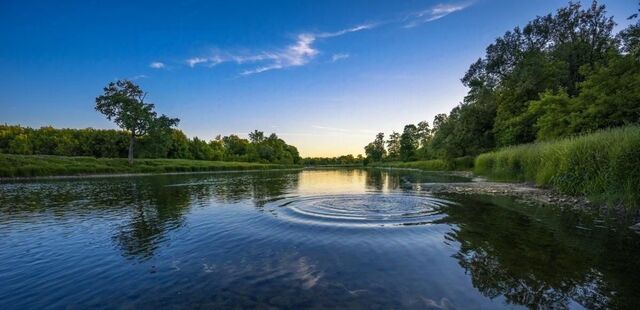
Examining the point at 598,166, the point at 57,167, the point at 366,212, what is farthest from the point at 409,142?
the point at 366,212


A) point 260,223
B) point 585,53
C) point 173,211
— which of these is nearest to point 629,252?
point 260,223

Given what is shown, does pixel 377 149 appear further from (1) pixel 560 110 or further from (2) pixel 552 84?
(1) pixel 560 110

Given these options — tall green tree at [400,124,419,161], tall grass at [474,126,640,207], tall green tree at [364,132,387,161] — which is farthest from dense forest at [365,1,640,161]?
tall green tree at [364,132,387,161]

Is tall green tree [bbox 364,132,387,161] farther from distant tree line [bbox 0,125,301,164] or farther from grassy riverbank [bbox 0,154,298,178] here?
grassy riverbank [bbox 0,154,298,178]

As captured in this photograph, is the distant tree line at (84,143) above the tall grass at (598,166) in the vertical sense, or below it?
above

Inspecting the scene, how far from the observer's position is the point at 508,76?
2197 inches

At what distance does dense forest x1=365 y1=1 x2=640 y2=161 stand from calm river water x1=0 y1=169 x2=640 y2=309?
18.9m

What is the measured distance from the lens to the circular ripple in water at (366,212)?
1139cm

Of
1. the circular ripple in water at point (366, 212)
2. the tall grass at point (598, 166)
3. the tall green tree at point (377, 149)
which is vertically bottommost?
the circular ripple in water at point (366, 212)

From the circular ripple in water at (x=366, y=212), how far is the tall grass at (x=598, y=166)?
5885 millimetres

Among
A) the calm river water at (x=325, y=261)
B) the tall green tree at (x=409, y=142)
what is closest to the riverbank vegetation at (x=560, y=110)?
the calm river water at (x=325, y=261)

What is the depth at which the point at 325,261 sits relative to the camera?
23.6ft

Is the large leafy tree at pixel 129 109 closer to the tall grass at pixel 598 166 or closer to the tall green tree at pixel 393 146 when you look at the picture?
Result: the tall grass at pixel 598 166

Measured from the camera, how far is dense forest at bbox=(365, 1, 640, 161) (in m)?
27.4
